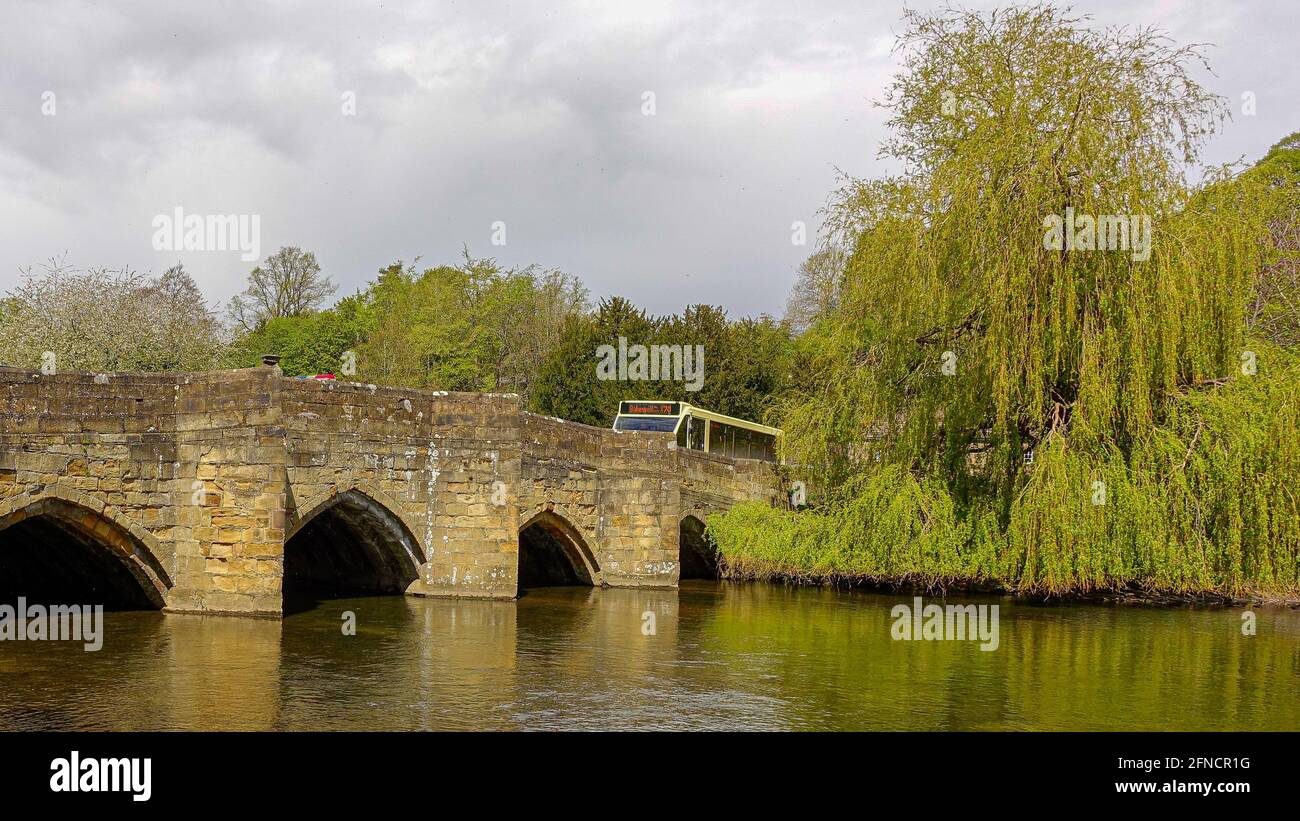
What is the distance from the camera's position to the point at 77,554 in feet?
56.5

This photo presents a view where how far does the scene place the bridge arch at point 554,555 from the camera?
22.0 metres

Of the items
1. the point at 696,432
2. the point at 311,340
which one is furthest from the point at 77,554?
the point at 311,340

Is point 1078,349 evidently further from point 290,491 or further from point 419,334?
point 419,334

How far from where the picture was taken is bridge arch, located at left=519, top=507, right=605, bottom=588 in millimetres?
22047

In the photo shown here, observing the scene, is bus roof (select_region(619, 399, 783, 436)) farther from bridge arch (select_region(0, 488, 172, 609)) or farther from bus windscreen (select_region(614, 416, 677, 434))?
bridge arch (select_region(0, 488, 172, 609))

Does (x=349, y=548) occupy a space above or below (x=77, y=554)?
below

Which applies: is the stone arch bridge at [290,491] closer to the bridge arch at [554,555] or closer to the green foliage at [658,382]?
the bridge arch at [554,555]

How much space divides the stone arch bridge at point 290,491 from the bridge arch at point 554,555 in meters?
0.09

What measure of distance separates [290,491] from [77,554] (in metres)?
3.59

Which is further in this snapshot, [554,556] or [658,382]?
[658,382]

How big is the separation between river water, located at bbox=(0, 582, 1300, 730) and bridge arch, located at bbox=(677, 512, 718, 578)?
702 cm

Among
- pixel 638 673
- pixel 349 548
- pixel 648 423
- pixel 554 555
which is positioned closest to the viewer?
pixel 638 673

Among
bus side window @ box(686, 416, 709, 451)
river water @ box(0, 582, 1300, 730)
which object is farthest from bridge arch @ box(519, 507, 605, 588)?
→ bus side window @ box(686, 416, 709, 451)

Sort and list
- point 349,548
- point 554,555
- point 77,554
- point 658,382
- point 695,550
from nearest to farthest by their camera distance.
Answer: point 77,554
point 349,548
point 554,555
point 695,550
point 658,382
